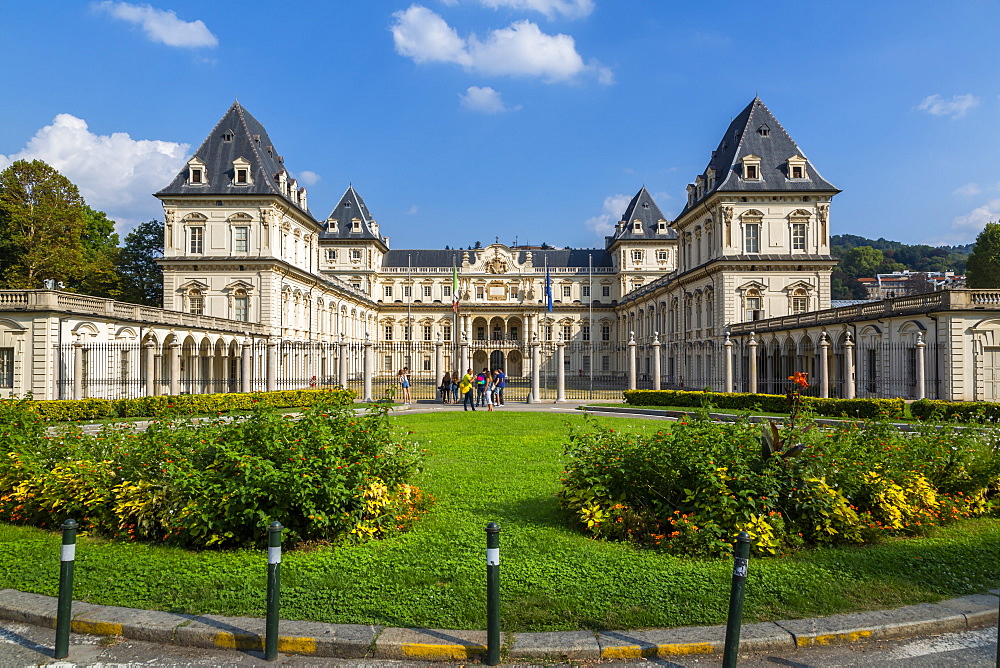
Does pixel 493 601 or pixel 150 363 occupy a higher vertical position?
pixel 150 363

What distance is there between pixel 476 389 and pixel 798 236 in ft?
76.7

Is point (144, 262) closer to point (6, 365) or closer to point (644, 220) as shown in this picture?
point (6, 365)

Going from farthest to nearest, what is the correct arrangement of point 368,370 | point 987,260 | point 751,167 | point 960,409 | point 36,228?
point 987,260 < point 36,228 < point 751,167 < point 368,370 < point 960,409

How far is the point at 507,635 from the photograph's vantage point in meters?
4.75

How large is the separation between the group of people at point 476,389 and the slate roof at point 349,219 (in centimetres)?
4227

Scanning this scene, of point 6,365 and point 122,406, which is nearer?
point 122,406

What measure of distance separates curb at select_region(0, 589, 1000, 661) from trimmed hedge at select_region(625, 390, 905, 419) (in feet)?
41.9

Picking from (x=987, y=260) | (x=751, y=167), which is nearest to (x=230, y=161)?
(x=751, y=167)

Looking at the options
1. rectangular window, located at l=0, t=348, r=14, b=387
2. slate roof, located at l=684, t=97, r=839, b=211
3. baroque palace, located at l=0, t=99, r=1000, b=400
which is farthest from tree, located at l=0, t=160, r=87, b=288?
slate roof, located at l=684, t=97, r=839, b=211

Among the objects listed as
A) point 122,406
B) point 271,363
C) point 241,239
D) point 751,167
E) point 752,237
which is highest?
point 751,167

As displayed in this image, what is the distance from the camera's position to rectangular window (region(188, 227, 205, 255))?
1644 inches

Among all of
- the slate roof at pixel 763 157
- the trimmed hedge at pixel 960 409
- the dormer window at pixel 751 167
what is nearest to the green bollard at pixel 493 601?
the trimmed hedge at pixel 960 409

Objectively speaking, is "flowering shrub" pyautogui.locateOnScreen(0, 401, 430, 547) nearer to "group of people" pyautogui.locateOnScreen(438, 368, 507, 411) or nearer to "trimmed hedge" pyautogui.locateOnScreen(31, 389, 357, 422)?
"trimmed hedge" pyautogui.locateOnScreen(31, 389, 357, 422)

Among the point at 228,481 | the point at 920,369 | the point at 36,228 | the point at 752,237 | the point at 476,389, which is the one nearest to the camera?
the point at 228,481
